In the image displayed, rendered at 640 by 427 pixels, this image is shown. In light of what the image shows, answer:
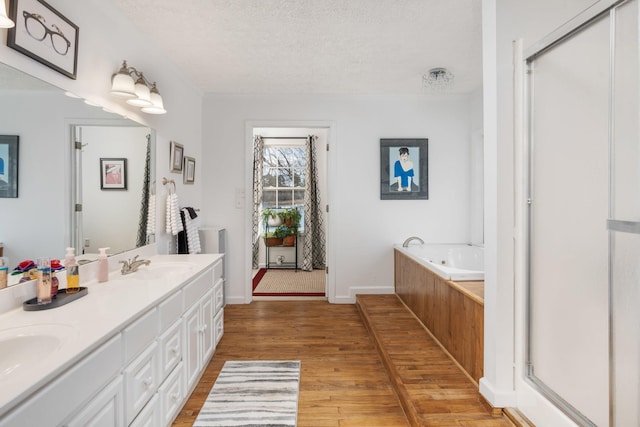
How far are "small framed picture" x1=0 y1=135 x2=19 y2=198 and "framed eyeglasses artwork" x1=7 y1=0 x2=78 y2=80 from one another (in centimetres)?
39

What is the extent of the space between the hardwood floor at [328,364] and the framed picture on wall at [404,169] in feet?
4.64

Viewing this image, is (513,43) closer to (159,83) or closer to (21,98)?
(21,98)

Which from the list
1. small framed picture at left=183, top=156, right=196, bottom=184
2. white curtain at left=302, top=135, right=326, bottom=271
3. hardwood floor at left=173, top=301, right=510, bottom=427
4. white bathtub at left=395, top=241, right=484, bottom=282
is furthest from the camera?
white curtain at left=302, top=135, right=326, bottom=271

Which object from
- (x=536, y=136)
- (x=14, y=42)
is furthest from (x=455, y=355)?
(x=14, y=42)

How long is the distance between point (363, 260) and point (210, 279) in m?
1.89

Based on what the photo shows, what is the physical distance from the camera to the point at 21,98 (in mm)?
1354

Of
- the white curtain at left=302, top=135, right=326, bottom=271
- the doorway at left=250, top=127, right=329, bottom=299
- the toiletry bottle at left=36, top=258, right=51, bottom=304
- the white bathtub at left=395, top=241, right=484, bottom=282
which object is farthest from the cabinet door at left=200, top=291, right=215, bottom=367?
the white curtain at left=302, top=135, right=326, bottom=271

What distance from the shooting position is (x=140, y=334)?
1.31 m

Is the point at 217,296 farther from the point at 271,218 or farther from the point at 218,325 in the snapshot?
the point at 271,218

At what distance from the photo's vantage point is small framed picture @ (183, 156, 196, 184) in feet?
10.1

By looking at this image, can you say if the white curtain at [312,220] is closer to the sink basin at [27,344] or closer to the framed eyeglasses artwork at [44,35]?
the framed eyeglasses artwork at [44,35]

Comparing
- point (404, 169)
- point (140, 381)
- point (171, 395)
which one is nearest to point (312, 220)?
point (404, 169)

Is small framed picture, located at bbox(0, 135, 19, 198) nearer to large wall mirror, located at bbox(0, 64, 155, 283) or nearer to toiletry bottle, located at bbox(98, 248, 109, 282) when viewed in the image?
large wall mirror, located at bbox(0, 64, 155, 283)

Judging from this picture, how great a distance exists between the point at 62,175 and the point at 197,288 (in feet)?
3.07
